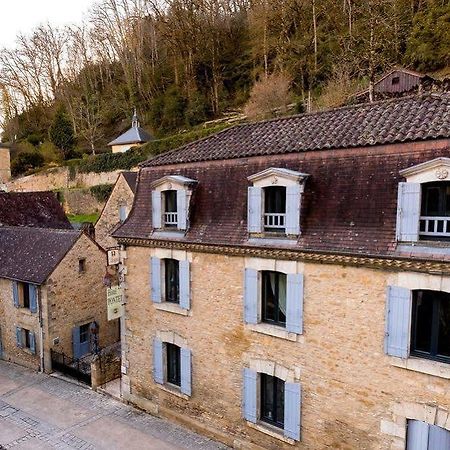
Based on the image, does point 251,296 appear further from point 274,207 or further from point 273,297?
point 274,207

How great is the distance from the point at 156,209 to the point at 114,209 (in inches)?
545

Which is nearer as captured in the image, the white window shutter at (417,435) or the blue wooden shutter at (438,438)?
the blue wooden shutter at (438,438)

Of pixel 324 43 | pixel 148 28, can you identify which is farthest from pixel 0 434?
pixel 148 28

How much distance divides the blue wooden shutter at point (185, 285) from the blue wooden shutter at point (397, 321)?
5721mm

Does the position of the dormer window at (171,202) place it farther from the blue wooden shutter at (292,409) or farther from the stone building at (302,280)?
the blue wooden shutter at (292,409)

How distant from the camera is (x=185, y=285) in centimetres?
1216

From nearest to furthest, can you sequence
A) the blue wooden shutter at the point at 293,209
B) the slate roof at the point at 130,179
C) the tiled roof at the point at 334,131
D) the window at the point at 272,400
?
the tiled roof at the point at 334,131
the blue wooden shutter at the point at 293,209
the window at the point at 272,400
the slate roof at the point at 130,179

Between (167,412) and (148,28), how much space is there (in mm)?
51313

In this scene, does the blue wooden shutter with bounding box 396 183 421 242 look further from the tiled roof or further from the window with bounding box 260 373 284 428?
the window with bounding box 260 373 284 428

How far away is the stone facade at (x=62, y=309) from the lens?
17.5 meters

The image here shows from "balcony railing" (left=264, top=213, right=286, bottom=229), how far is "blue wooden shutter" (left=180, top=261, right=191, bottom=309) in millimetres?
2963

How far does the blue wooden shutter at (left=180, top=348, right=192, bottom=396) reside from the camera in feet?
40.8

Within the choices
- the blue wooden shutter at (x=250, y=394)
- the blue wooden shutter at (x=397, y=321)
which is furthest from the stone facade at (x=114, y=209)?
the blue wooden shutter at (x=397, y=321)

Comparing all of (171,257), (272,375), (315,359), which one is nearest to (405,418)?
(315,359)
